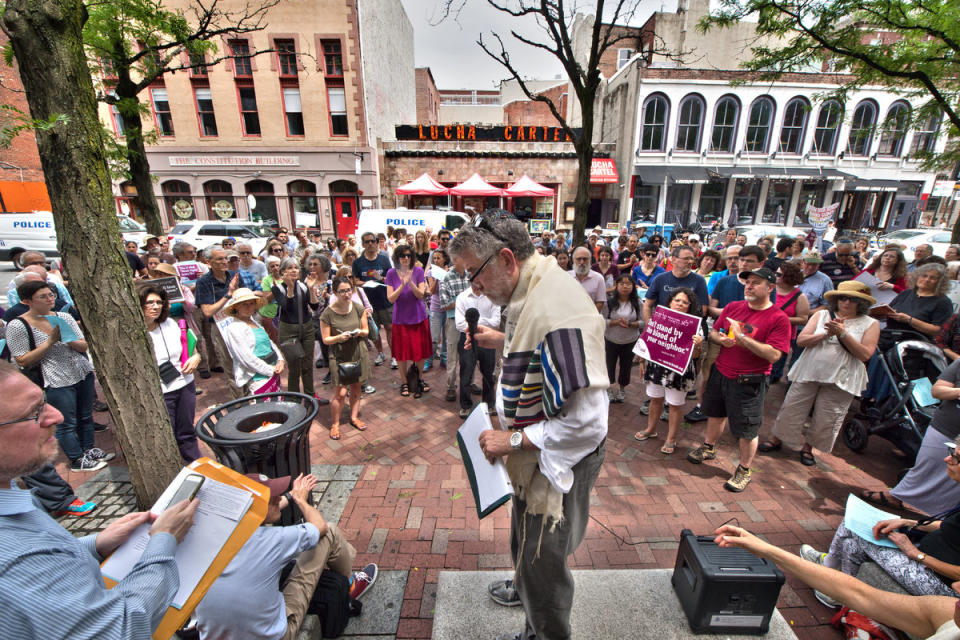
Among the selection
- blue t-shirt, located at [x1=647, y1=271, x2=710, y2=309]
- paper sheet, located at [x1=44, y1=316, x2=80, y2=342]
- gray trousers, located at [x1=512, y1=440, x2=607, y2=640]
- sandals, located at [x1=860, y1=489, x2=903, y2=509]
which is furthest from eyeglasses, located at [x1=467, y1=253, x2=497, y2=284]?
paper sheet, located at [x1=44, y1=316, x2=80, y2=342]

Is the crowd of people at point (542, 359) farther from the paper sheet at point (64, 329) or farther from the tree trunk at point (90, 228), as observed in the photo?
the tree trunk at point (90, 228)

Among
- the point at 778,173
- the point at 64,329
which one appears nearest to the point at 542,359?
the point at 64,329

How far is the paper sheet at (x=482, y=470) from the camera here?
5.74 feet

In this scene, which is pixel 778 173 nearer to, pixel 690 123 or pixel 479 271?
pixel 690 123

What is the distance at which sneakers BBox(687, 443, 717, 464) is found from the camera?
13.1 ft

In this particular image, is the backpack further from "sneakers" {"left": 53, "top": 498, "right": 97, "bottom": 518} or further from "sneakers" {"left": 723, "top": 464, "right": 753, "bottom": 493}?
"sneakers" {"left": 723, "top": 464, "right": 753, "bottom": 493}

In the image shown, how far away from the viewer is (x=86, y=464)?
3930 millimetres

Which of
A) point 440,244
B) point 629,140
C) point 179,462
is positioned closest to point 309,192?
point 440,244

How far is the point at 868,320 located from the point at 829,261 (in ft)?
14.0

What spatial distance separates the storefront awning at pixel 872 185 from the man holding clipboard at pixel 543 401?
99.9 ft

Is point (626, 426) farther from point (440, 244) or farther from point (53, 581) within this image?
point (440, 244)

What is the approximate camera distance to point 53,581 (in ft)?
3.52

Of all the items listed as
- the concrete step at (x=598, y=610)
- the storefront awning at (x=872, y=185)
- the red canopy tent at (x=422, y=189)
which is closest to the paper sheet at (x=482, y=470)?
the concrete step at (x=598, y=610)

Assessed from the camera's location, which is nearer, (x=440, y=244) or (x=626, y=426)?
(x=626, y=426)
